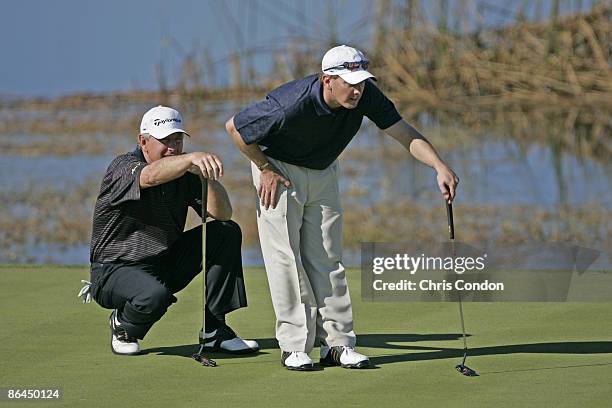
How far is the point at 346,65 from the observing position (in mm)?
5270

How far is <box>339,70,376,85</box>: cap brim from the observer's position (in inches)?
207

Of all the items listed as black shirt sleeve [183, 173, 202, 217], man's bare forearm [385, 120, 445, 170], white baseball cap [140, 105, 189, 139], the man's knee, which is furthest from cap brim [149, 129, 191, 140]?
man's bare forearm [385, 120, 445, 170]

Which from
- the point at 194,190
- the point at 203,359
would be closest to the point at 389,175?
the point at 194,190

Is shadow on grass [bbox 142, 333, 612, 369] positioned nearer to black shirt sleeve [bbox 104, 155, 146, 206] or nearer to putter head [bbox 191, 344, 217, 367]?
putter head [bbox 191, 344, 217, 367]

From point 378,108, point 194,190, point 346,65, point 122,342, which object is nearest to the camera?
point 346,65

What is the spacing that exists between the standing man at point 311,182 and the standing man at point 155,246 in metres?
0.32

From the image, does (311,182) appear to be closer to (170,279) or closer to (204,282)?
(204,282)

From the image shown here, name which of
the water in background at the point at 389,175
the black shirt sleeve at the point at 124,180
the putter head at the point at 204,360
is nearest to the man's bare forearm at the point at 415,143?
the black shirt sleeve at the point at 124,180

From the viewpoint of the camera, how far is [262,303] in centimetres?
703

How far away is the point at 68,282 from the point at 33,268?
1.96ft

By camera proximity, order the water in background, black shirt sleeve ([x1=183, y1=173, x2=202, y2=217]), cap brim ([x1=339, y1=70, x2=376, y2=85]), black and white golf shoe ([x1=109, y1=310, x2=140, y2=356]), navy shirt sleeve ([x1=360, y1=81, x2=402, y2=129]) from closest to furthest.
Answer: cap brim ([x1=339, y1=70, x2=376, y2=85]) < navy shirt sleeve ([x1=360, y1=81, x2=402, y2=129]) < black and white golf shoe ([x1=109, y1=310, x2=140, y2=356]) < black shirt sleeve ([x1=183, y1=173, x2=202, y2=217]) < the water in background

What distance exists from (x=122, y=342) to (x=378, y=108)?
1.35m

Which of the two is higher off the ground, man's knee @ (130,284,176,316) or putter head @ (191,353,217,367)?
man's knee @ (130,284,176,316)

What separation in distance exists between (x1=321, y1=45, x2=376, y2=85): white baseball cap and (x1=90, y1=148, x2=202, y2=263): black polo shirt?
0.89 metres
